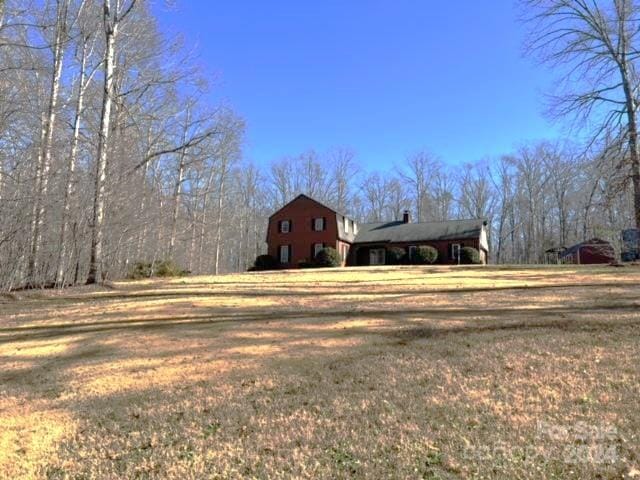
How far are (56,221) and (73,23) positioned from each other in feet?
24.3

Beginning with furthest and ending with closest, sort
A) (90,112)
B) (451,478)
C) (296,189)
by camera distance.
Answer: (296,189)
(90,112)
(451,478)

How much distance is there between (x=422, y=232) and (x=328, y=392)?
115 ft

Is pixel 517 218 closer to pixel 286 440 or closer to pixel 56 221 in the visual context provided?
pixel 56 221

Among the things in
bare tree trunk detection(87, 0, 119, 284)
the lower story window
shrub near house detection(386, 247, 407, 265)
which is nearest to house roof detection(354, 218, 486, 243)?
the lower story window

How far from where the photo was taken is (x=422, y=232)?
128ft

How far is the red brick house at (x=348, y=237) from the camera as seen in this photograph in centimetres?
3788

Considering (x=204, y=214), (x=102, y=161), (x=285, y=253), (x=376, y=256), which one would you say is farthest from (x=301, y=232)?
(x=102, y=161)

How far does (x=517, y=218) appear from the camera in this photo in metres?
61.8

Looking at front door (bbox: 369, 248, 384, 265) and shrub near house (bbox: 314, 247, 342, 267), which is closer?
shrub near house (bbox: 314, 247, 342, 267)

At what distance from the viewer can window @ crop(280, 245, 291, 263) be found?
39.3m

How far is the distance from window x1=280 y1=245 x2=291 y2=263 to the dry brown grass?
1175 inches

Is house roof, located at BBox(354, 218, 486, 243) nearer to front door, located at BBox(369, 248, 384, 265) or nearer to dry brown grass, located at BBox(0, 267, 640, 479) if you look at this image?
front door, located at BBox(369, 248, 384, 265)

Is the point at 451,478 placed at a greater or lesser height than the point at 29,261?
lesser

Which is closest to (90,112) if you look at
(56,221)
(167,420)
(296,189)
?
(56,221)
